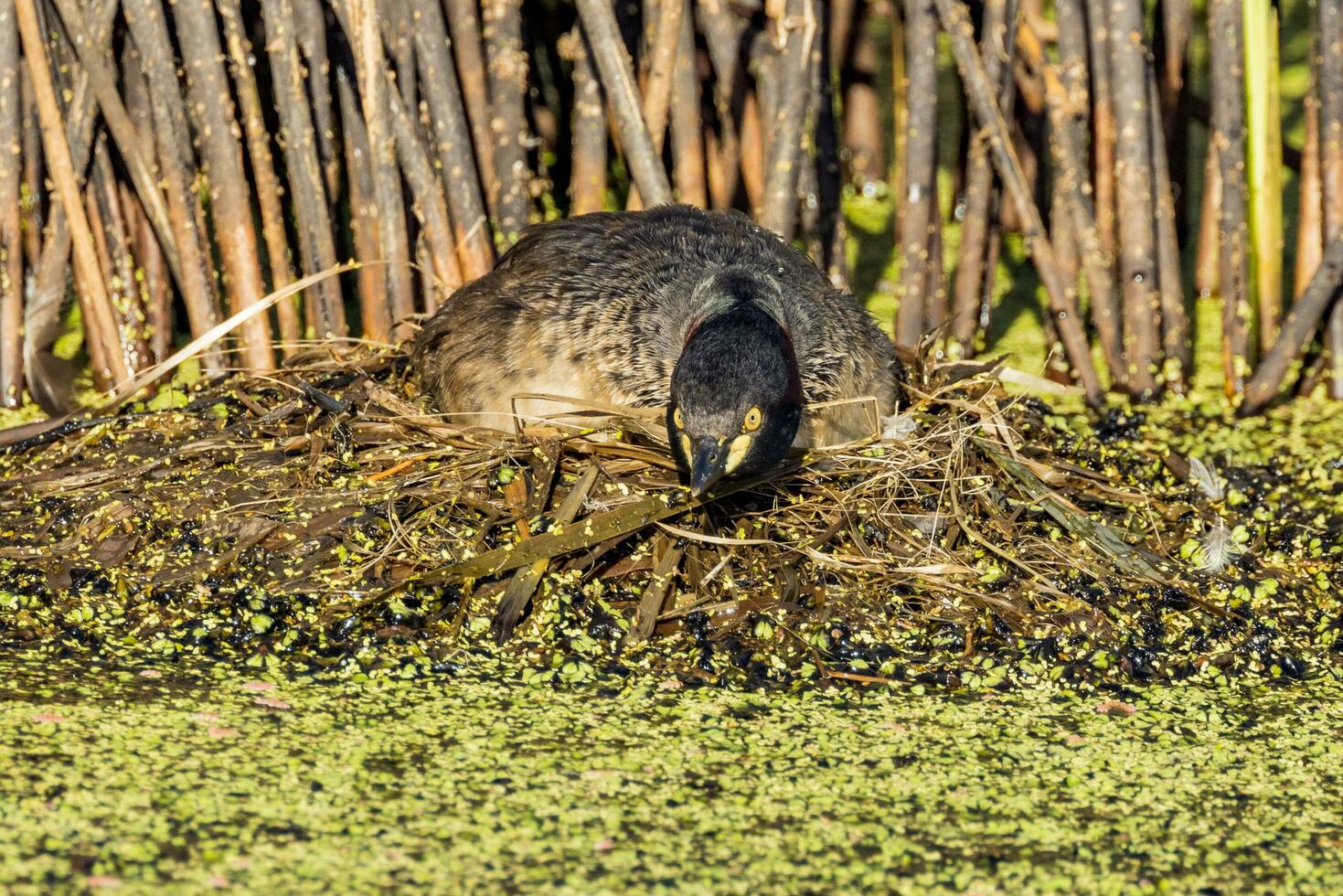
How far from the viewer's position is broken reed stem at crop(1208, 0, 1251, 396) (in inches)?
254

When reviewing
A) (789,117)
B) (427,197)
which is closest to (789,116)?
(789,117)

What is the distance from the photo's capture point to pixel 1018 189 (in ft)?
20.9

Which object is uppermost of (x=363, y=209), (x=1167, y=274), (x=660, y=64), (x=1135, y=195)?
(x=660, y=64)

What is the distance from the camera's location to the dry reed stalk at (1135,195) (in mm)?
6449

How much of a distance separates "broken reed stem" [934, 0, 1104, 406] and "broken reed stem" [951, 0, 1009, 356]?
0.08 meters

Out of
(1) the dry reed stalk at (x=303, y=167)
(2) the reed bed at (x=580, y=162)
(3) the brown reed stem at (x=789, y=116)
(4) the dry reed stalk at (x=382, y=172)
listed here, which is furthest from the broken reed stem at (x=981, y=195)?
(1) the dry reed stalk at (x=303, y=167)

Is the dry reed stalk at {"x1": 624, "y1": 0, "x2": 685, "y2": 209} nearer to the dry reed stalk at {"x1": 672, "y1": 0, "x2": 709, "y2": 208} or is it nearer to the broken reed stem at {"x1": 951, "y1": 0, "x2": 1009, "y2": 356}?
the dry reed stalk at {"x1": 672, "y1": 0, "x2": 709, "y2": 208}

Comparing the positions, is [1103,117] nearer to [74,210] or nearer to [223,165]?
[223,165]

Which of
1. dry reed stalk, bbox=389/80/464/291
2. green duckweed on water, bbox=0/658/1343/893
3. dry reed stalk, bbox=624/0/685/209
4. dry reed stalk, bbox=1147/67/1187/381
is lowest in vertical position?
green duckweed on water, bbox=0/658/1343/893

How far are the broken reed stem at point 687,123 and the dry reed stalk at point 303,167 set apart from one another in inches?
55.6

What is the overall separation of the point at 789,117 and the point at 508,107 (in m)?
1.11

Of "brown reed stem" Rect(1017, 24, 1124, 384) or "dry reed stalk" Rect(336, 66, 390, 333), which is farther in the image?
"brown reed stem" Rect(1017, 24, 1124, 384)

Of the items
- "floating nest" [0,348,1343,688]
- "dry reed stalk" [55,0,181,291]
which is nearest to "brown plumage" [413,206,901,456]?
"floating nest" [0,348,1343,688]

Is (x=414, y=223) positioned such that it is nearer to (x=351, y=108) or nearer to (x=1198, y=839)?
(x=351, y=108)
